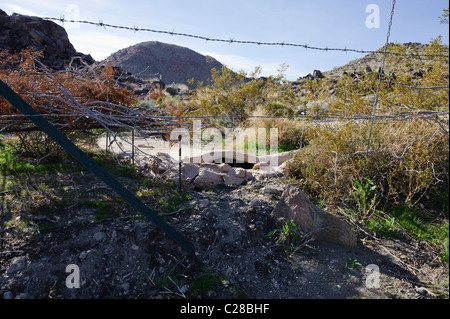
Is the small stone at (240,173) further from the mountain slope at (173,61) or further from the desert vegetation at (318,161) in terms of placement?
the mountain slope at (173,61)

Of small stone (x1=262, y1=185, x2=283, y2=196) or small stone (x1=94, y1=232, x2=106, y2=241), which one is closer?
small stone (x1=94, y1=232, x2=106, y2=241)

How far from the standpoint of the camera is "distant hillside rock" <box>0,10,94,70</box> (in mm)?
20891

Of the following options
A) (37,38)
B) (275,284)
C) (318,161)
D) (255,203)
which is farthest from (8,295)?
(37,38)

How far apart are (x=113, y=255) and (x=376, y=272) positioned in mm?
2311

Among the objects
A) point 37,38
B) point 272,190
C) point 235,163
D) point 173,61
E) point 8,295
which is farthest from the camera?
point 173,61

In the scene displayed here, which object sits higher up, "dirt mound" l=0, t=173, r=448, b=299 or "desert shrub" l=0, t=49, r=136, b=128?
"desert shrub" l=0, t=49, r=136, b=128

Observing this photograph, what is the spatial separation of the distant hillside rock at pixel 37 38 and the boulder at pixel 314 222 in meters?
21.0

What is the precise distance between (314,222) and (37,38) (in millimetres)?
27209

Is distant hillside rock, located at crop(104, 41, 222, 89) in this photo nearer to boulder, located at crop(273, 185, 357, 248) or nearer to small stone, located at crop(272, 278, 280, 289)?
boulder, located at crop(273, 185, 357, 248)

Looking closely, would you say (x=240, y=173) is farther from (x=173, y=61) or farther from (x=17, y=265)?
(x=173, y=61)

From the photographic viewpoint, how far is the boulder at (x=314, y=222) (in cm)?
291

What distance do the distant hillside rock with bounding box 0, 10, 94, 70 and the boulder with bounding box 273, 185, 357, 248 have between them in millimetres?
21016

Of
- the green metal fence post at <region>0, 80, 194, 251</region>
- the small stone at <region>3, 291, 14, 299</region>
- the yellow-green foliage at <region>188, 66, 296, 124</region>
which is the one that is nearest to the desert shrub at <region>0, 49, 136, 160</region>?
the green metal fence post at <region>0, 80, 194, 251</region>

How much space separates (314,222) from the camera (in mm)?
2969
